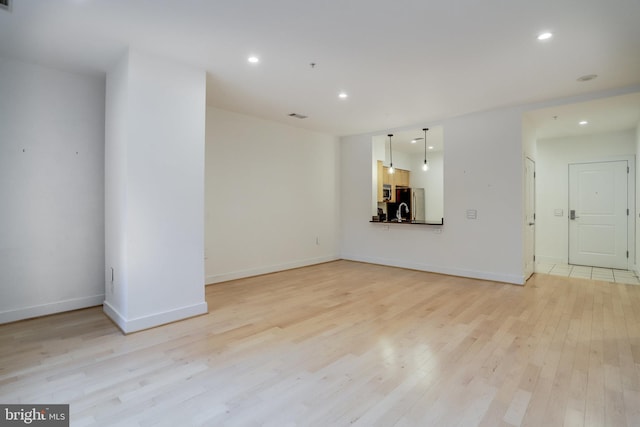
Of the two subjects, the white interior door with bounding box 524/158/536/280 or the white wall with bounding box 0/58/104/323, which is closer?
the white wall with bounding box 0/58/104/323

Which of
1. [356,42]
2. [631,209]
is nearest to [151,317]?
[356,42]

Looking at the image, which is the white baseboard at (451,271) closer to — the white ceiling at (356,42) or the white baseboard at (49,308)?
the white ceiling at (356,42)

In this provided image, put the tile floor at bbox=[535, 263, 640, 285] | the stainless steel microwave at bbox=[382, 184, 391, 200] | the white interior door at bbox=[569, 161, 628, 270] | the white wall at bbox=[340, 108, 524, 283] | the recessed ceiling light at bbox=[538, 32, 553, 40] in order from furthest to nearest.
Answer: the stainless steel microwave at bbox=[382, 184, 391, 200], the white interior door at bbox=[569, 161, 628, 270], the tile floor at bbox=[535, 263, 640, 285], the white wall at bbox=[340, 108, 524, 283], the recessed ceiling light at bbox=[538, 32, 553, 40]

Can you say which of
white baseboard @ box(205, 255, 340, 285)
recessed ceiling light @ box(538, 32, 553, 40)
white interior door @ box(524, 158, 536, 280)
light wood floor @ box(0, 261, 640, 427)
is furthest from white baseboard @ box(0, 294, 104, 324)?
white interior door @ box(524, 158, 536, 280)

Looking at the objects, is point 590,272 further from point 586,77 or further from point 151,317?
point 151,317

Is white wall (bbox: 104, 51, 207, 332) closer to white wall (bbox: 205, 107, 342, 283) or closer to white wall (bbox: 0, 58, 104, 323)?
white wall (bbox: 0, 58, 104, 323)

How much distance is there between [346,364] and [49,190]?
3.76 metres

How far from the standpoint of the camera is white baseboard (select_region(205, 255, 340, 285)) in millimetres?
5102

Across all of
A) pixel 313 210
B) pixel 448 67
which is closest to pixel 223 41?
pixel 448 67

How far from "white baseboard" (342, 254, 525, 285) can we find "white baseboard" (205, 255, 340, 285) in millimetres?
823

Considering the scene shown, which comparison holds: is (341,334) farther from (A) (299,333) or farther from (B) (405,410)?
(B) (405,410)

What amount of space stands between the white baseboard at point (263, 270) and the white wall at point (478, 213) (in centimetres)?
129

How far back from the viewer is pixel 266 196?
19.2 feet

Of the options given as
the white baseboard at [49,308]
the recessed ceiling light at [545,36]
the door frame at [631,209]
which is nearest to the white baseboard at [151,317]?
the white baseboard at [49,308]
